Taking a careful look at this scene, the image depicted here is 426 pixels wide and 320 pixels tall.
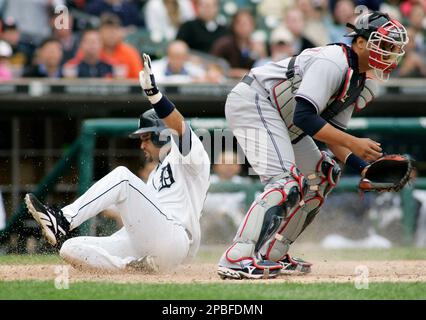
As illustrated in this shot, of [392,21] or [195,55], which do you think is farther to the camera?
[195,55]

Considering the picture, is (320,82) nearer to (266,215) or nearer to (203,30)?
(266,215)

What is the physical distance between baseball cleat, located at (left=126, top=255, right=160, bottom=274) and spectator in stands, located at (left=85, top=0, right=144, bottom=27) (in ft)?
19.9

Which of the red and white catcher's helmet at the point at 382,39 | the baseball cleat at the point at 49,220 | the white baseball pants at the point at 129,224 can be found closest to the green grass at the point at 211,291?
the baseball cleat at the point at 49,220

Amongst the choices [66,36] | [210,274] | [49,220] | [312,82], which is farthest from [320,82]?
[66,36]

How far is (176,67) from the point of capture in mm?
10805

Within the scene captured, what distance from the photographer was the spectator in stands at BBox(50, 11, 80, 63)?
436 inches

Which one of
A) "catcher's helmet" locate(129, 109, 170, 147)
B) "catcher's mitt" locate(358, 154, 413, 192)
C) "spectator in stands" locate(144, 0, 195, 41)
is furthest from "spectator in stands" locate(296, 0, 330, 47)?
"catcher's helmet" locate(129, 109, 170, 147)

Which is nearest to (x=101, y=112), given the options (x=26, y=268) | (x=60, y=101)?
(x=60, y=101)

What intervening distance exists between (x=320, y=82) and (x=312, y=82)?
0.05 meters

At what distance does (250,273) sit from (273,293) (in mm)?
703

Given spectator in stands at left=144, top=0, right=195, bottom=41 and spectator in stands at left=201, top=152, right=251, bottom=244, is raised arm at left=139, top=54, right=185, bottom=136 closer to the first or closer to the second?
spectator in stands at left=201, top=152, right=251, bottom=244

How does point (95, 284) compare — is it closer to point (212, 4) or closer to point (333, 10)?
point (212, 4)

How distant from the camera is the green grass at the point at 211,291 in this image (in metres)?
5.32
